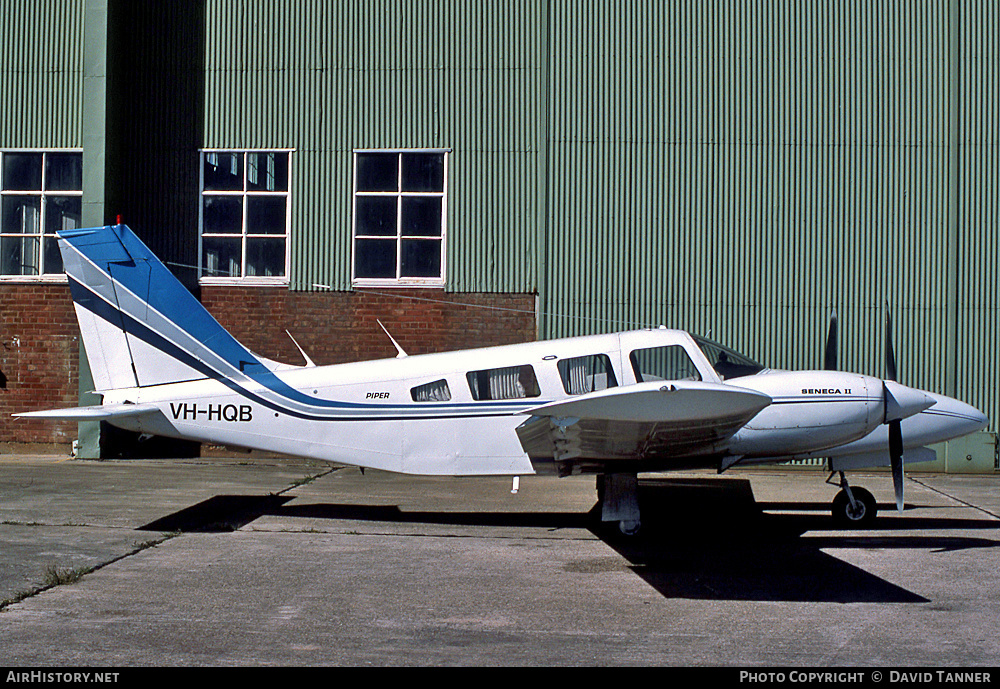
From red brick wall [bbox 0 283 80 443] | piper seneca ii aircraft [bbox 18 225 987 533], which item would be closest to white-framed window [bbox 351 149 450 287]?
red brick wall [bbox 0 283 80 443]

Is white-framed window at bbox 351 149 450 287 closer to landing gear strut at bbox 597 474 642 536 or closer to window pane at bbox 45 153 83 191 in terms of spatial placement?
window pane at bbox 45 153 83 191

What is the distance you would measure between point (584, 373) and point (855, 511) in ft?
11.6

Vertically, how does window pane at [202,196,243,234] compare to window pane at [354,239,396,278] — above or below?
above

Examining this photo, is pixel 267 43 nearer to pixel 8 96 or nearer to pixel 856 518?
pixel 8 96

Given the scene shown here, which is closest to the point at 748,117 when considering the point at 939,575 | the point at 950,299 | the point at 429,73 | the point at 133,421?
the point at 950,299

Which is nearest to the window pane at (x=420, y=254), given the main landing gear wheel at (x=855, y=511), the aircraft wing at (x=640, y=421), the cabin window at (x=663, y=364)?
the aircraft wing at (x=640, y=421)

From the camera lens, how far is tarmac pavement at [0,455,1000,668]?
5.75m

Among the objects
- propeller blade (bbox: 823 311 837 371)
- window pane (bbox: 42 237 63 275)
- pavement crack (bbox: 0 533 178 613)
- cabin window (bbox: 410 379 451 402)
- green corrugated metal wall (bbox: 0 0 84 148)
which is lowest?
pavement crack (bbox: 0 533 178 613)

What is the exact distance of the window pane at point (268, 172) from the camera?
1708 cm

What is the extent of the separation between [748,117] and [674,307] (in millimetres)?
3609

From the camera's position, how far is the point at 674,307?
647 inches

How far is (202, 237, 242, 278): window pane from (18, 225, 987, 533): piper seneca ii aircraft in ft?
22.1

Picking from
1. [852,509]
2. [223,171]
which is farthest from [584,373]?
A: [223,171]

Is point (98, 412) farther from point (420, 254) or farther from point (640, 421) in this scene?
point (420, 254)
